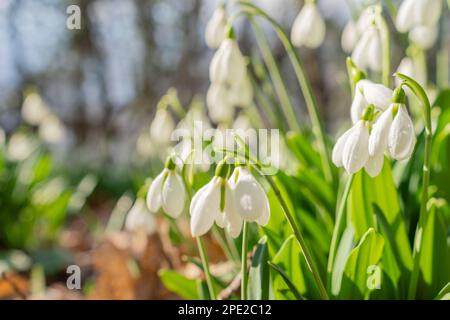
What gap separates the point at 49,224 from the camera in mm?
3141

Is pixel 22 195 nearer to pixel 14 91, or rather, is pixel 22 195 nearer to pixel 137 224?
pixel 137 224

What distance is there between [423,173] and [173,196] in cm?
46

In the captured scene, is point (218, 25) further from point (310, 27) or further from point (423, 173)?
point (423, 173)

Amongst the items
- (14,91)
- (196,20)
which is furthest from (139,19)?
(14,91)

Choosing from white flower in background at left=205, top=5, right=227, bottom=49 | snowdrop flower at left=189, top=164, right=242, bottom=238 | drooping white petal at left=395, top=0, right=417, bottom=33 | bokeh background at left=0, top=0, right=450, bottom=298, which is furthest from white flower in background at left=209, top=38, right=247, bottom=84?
bokeh background at left=0, top=0, right=450, bottom=298

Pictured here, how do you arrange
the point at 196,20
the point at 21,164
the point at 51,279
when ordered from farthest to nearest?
1. the point at 196,20
2. the point at 21,164
3. the point at 51,279

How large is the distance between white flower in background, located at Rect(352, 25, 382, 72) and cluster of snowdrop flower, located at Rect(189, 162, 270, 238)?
2.00ft

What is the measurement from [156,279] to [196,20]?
7304mm

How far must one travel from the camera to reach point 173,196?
102 centimetres

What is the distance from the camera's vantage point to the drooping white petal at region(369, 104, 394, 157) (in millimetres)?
875

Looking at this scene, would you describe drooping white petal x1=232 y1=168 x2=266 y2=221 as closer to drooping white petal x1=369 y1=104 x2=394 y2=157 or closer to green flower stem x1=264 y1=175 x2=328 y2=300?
green flower stem x1=264 y1=175 x2=328 y2=300

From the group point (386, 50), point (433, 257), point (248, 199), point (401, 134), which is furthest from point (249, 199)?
point (386, 50)

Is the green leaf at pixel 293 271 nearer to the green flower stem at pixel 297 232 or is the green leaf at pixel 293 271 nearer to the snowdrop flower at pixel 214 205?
the green flower stem at pixel 297 232

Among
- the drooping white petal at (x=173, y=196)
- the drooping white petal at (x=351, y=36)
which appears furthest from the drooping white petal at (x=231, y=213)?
the drooping white petal at (x=351, y=36)
